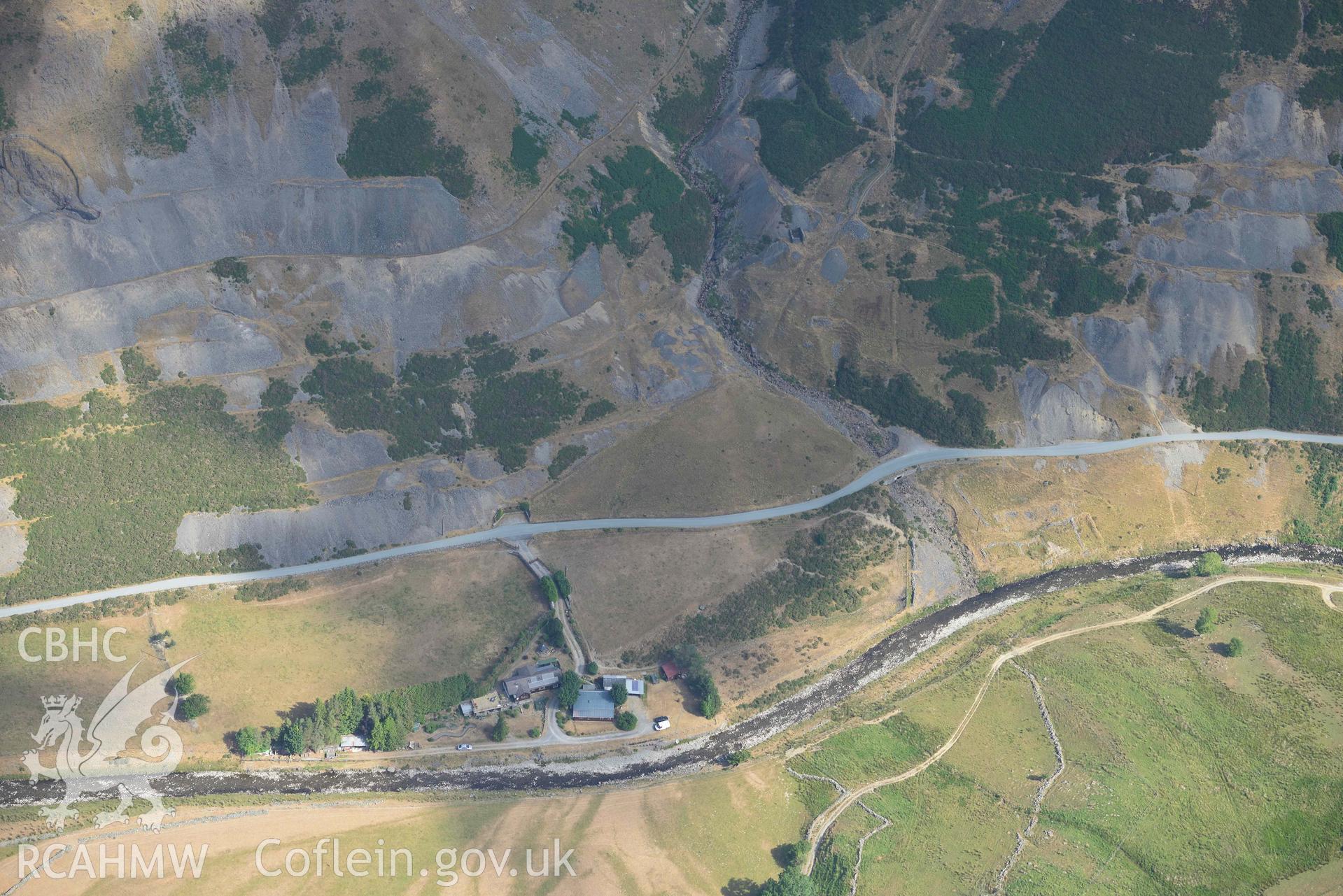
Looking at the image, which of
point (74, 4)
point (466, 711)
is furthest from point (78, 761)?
point (74, 4)

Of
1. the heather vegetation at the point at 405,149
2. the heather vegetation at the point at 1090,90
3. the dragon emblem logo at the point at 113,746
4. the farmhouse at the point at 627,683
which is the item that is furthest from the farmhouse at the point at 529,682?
the heather vegetation at the point at 1090,90

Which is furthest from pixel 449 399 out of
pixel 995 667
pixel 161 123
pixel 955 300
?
pixel 995 667

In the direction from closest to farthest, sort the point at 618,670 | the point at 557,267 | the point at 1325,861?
1. the point at 1325,861
2. the point at 618,670
3. the point at 557,267

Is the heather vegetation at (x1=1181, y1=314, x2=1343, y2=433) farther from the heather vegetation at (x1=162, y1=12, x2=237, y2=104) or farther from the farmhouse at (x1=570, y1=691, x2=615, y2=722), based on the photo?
the heather vegetation at (x1=162, y1=12, x2=237, y2=104)

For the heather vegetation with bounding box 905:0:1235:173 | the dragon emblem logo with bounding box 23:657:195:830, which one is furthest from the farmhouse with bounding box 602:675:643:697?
the heather vegetation with bounding box 905:0:1235:173

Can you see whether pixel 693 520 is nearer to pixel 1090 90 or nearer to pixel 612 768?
pixel 612 768

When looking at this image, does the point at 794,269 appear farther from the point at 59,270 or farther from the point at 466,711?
the point at 59,270
